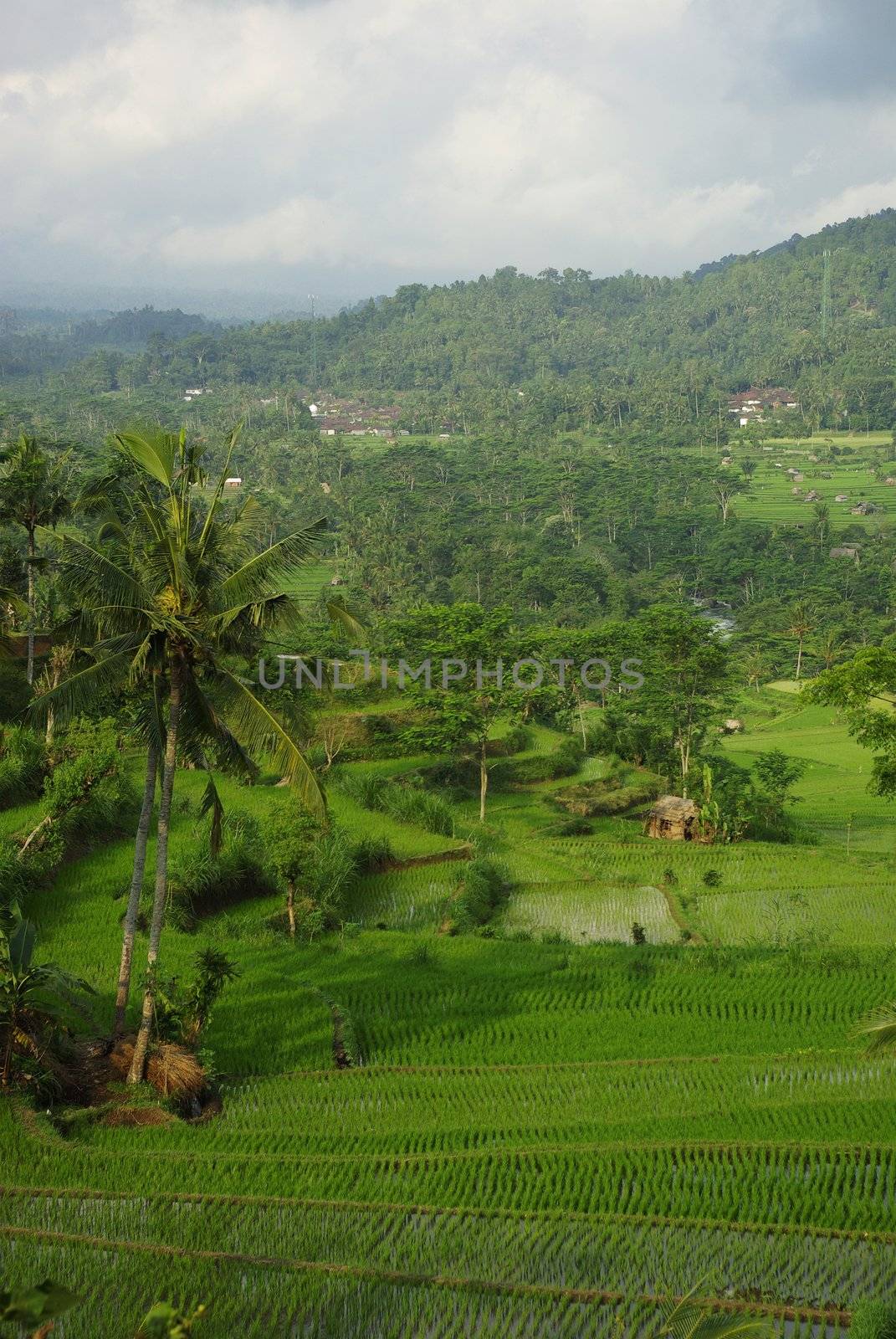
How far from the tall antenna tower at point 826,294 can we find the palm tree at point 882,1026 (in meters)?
132

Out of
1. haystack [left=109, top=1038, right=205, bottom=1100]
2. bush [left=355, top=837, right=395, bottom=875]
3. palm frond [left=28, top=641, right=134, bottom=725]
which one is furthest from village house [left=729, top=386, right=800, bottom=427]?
haystack [left=109, top=1038, right=205, bottom=1100]

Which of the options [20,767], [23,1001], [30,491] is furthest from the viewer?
[30,491]

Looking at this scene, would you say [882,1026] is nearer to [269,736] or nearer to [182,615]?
[269,736]

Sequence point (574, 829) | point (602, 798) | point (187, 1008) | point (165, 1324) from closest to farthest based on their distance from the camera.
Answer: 1. point (165, 1324)
2. point (187, 1008)
3. point (574, 829)
4. point (602, 798)

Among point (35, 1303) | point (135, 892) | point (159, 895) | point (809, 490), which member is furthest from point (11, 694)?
point (809, 490)

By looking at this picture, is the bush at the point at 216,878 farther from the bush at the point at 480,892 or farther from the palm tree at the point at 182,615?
the palm tree at the point at 182,615

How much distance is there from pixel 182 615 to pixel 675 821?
1174cm

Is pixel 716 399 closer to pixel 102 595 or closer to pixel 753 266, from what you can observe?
pixel 753 266

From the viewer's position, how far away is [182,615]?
9.24 m

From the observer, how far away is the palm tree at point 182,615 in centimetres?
907

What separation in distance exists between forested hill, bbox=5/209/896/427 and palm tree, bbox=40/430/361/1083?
85717 mm

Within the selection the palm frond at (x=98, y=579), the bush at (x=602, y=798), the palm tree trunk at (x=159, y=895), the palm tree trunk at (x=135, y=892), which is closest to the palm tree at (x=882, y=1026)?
the palm tree trunk at (x=159, y=895)

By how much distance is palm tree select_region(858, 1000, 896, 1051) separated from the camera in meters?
6.84

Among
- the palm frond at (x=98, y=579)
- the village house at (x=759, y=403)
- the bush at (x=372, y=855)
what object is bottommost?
the bush at (x=372, y=855)
